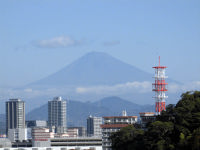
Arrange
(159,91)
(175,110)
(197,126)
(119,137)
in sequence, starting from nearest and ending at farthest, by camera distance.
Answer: (197,126)
(175,110)
(119,137)
(159,91)

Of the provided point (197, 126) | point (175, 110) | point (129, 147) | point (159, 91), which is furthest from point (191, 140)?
point (159, 91)

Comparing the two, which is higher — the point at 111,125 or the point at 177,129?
the point at 111,125

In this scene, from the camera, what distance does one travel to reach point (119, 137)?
129750 mm

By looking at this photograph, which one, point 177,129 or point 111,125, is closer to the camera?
point 177,129

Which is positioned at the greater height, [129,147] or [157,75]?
[157,75]

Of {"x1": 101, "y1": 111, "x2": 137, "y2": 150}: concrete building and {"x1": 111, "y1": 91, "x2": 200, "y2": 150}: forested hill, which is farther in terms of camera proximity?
{"x1": 101, "y1": 111, "x2": 137, "y2": 150}: concrete building

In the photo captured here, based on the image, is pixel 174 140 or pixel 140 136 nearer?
pixel 174 140

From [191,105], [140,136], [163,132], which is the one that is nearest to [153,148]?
[163,132]

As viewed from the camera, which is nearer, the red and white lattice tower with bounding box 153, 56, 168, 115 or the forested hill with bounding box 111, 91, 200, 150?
the forested hill with bounding box 111, 91, 200, 150

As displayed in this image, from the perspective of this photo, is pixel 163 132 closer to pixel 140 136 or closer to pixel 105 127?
pixel 140 136

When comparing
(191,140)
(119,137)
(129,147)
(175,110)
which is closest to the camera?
(191,140)

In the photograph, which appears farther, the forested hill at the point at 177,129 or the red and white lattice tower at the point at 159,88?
the red and white lattice tower at the point at 159,88

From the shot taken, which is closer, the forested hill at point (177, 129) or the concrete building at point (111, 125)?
the forested hill at point (177, 129)

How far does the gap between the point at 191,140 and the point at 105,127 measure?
87.1 meters
